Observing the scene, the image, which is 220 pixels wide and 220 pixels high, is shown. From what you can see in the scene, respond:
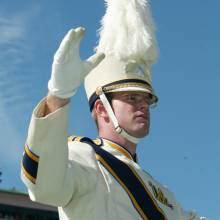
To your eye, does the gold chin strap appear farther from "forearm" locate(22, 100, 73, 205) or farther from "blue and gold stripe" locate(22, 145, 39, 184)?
"blue and gold stripe" locate(22, 145, 39, 184)

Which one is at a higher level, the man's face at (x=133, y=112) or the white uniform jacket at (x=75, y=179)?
the man's face at (x=133, y=112)

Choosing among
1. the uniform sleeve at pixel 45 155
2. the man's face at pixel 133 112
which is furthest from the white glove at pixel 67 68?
the man's face at pixel 133 112

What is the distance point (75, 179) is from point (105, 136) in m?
0.88

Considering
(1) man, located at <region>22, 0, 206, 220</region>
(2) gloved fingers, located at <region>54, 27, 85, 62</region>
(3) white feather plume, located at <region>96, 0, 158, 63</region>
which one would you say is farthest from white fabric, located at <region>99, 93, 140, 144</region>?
(2) gloved fingers, located at <region>54, 27, 85, 62</region>

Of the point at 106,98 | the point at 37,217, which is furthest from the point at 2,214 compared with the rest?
the point at 106,98

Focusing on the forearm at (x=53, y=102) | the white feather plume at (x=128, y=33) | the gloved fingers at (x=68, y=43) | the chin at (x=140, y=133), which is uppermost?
the white feather plume at (x=128, y=33)

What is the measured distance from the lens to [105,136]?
5062mm

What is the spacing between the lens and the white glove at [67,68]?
12.3ft

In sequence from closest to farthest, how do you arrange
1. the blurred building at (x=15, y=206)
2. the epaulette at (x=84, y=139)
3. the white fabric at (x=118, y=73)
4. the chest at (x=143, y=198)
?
the chest at (x=143, y=198), the epaulette at (x=84, y=139), the white fabric at (x=118, y=73), the blurred building at (x=15, y=206)

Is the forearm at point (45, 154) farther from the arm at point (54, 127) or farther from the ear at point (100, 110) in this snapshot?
the ear at point (100, 110)

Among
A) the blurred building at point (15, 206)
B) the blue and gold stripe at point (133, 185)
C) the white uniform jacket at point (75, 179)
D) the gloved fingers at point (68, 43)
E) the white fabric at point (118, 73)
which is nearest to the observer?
the gloved fingers at point (68, 43)

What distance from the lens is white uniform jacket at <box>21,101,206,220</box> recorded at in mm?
3852

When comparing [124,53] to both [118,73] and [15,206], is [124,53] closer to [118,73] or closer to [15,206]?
[118,73]

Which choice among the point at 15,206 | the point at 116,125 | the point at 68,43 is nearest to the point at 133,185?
the point at 116,125
